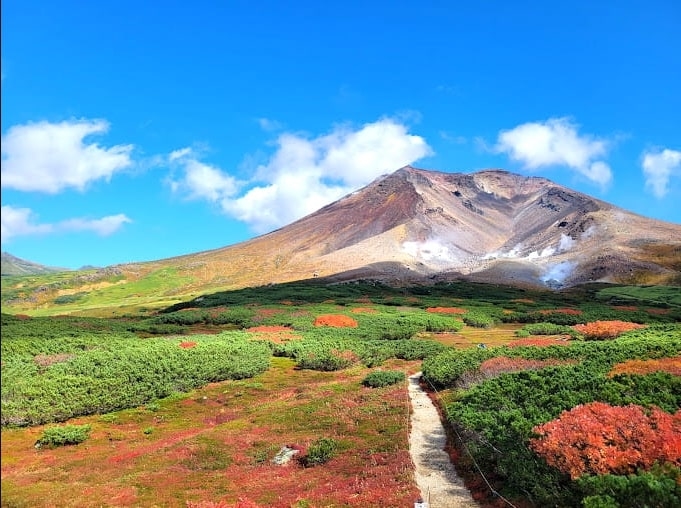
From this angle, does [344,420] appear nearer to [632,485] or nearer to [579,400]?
[579,400]

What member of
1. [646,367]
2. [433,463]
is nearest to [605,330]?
[646,367]

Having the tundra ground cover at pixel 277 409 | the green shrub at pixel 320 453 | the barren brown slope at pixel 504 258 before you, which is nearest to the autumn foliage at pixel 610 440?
the tundra ground cover at pixel 277 409

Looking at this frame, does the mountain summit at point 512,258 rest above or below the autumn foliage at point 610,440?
above

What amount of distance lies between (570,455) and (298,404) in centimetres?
1572

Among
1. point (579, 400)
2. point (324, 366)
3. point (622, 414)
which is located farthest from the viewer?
point (324, 366)

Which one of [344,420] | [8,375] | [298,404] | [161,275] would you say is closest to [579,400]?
[344,420]

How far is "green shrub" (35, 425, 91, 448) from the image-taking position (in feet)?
69.8

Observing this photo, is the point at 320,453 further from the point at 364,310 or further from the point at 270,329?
the point at 364,310

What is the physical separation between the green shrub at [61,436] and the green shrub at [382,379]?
48.1ft

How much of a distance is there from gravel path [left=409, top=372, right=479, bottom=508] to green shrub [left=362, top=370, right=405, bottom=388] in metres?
4.09

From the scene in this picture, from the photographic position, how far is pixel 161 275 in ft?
612

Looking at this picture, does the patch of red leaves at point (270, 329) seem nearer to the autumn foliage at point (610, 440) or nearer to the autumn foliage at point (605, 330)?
the autumn foliage at point (605, 330)

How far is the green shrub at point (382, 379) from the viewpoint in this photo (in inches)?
1115

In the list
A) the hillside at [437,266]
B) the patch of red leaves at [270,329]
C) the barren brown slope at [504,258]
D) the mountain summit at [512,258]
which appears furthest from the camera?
the barren brown slope at [504,258]
